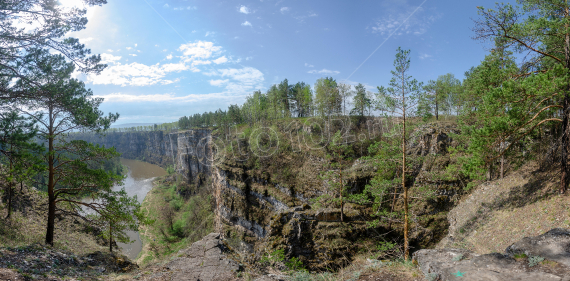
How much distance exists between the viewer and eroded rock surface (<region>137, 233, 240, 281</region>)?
6836 mm

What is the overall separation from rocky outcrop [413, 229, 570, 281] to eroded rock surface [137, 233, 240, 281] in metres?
5.83

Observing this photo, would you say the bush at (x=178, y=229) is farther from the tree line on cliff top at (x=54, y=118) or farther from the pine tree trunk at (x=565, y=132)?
the pine tree trunk at (x=565, y=132)

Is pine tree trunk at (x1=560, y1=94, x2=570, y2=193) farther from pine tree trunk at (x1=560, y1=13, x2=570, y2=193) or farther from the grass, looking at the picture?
the grass

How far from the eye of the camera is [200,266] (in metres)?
7.65

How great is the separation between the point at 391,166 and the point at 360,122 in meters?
29.6

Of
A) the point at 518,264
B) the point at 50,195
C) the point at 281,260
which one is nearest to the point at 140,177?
the point at 50,195

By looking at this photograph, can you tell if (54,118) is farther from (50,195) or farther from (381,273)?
(381,273)

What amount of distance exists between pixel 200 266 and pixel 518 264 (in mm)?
8742

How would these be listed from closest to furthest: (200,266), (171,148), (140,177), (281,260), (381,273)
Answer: (381,273) → (200,266) → (281,260) → (140,177) → (171,148)

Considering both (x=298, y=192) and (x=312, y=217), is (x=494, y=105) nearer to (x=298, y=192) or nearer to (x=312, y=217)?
(x=312, y=217)

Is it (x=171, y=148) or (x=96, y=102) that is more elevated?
(x=96, y=102)

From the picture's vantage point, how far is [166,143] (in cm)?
10081

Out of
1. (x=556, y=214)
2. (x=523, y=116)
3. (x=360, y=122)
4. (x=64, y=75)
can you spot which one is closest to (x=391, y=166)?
(x=523, y=116)

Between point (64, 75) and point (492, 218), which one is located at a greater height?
point (64, 75)
